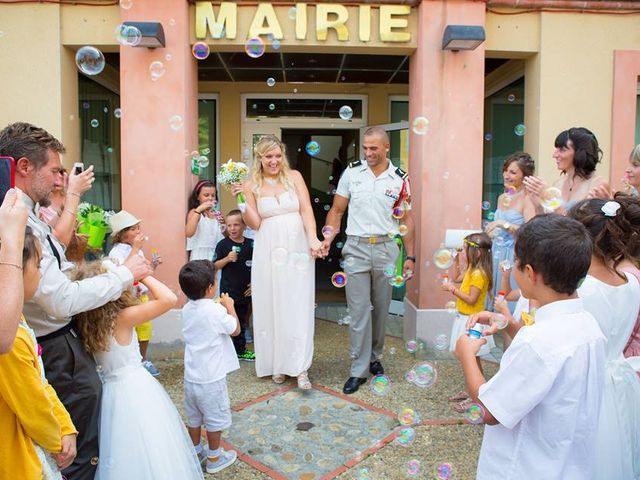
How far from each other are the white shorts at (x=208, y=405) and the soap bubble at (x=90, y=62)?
2.90 m

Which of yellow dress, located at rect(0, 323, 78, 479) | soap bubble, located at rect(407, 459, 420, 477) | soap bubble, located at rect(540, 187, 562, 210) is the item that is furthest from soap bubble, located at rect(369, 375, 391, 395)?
yellow dress, located at rect(0, 323, 78, 479)

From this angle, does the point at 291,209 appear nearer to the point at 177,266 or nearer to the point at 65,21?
the point at 177,266

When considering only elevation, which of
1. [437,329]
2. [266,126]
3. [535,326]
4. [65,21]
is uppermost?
[65,21]

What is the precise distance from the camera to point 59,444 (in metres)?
1.82

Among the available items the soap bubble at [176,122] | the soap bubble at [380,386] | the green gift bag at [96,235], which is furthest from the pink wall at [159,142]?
the soap bubble at [380,386]

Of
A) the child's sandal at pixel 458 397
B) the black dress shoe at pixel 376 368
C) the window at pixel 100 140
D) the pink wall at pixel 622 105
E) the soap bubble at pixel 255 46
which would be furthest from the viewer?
the window at pixel 100 140

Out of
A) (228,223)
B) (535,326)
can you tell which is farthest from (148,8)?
(535,326)

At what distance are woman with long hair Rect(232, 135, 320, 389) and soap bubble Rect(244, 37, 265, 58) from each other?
1.05 metres

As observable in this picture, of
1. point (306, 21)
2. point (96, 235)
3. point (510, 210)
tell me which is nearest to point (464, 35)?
point (306, 21)

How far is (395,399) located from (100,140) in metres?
5.45

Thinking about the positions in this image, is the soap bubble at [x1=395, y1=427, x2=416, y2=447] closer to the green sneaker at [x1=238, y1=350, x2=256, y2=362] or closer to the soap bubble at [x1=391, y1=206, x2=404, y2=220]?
the soap bubble at [x1=391, y1=206, x2=404, y2=220]

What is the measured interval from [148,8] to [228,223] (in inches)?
89.7

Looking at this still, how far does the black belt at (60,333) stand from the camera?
226 cm

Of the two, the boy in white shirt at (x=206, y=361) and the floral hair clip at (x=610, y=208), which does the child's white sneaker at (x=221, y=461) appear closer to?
the boy in white shirt at (x=206, y=361)
